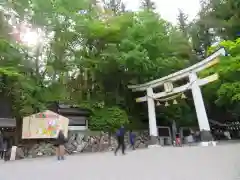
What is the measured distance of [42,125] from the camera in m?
21.2

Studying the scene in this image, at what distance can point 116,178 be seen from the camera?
6.98 metres

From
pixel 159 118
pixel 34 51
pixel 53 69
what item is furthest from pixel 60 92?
pixel 159 118

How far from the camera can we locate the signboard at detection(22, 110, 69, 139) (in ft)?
69.0

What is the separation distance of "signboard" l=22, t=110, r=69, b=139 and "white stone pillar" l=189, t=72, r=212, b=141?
30.9 ft

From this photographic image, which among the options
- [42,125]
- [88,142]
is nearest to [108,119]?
[88,142]

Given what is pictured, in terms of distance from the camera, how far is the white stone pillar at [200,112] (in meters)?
20.2

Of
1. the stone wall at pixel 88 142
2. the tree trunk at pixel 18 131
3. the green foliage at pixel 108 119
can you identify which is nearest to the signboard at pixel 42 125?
the tree trunk at pixel 18 131

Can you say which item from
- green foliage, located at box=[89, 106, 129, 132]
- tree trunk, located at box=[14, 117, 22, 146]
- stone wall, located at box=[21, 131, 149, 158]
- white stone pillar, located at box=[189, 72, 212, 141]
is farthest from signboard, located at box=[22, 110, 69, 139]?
white stone pillar, located at box=[189, 72, 212, 141]

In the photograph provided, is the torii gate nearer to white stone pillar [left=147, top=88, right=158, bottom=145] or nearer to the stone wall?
white stone pillar [left=147, top=88, right=158, bottom=145]

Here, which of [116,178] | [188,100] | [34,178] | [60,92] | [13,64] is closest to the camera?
[116,178]

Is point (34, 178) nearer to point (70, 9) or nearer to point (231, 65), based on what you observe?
point (231, 65)

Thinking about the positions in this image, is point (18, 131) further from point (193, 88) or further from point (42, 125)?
point (193, 88)

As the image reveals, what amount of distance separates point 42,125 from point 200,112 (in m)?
10.9

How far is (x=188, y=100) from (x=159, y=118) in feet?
11.8
